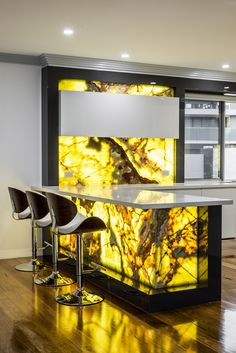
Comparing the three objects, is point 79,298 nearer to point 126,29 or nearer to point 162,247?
point 162,247

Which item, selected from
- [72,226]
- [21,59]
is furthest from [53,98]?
[72,226]

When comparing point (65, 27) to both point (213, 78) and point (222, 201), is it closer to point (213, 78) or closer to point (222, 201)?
point (222, 201)

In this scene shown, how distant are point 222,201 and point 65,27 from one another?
92.6 inches

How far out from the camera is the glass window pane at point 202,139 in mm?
7770

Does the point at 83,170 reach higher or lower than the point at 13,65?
lower

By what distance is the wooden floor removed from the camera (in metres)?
3.37

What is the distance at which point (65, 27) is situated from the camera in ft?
16.5

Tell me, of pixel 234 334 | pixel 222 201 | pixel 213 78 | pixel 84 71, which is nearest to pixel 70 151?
pixel 84 71

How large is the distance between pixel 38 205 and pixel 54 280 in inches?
30.6

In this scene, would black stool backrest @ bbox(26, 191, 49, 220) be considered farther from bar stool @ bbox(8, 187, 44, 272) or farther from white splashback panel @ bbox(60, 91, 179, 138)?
white splashback panel @ bbox(60, 91, 179, 138)

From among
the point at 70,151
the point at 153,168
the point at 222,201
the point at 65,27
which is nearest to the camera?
the point at 222,201

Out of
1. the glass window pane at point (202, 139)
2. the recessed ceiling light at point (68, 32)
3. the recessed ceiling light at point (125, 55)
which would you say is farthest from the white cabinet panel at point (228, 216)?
the recessed ceiling light at point (68, 32)

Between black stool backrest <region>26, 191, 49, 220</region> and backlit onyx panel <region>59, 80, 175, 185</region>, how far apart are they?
4.79 feet

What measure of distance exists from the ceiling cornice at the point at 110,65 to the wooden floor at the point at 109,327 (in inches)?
120
